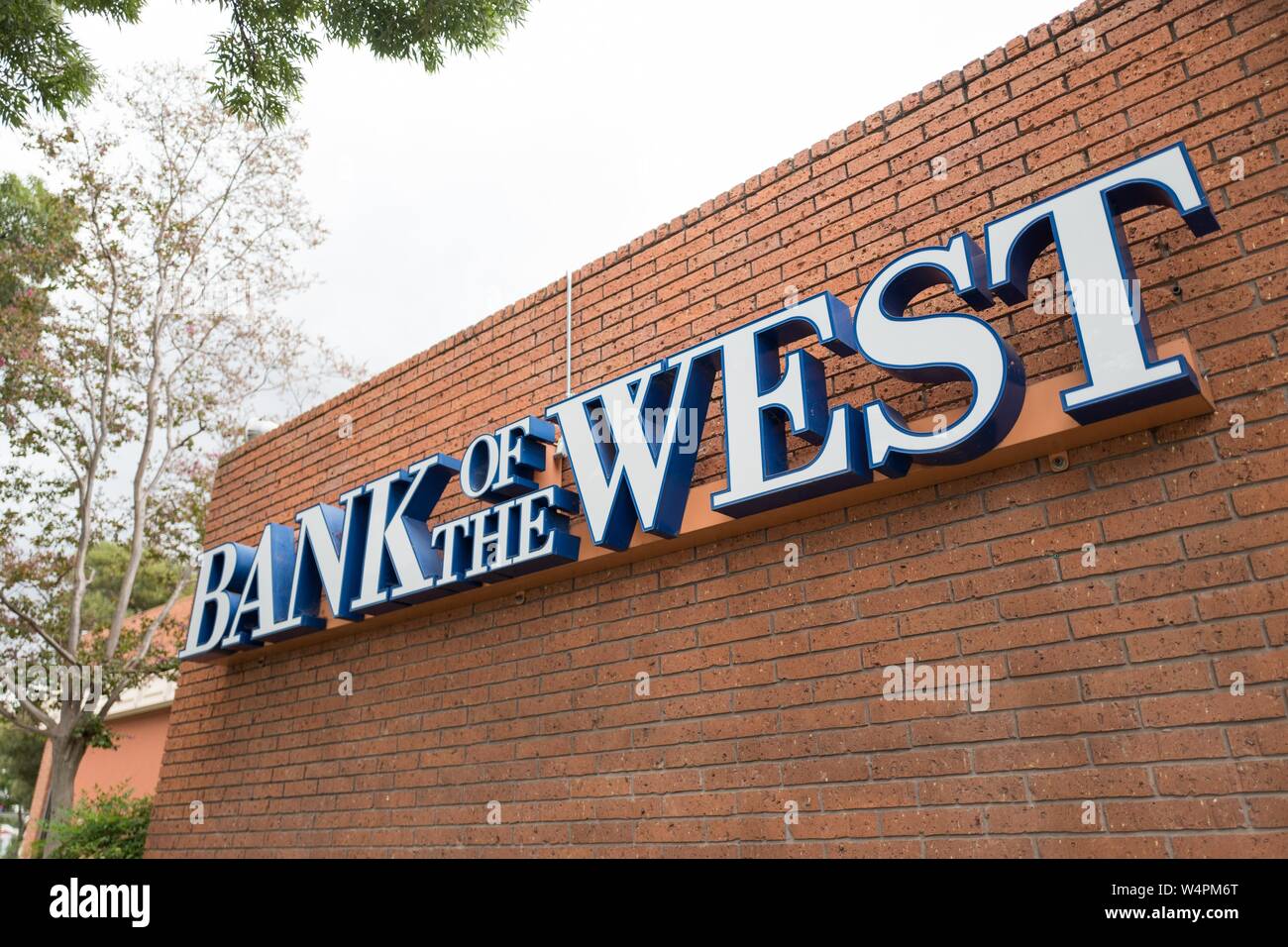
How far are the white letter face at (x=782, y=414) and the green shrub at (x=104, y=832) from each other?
216 inches

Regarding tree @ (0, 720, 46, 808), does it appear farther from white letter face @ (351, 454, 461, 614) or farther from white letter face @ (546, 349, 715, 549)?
white letter face @ (546, 349, 715, 549)

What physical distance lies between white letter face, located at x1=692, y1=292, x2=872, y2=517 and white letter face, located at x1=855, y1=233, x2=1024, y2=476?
0.09 metres

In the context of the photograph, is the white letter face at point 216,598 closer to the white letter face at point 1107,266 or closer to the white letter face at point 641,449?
the white letter face at point 641,449

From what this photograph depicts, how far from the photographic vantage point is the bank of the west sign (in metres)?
2.73

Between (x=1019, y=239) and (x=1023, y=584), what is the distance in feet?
3.64

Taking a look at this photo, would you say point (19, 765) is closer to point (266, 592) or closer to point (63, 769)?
point (63, 769)

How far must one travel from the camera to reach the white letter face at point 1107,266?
8.51 ft

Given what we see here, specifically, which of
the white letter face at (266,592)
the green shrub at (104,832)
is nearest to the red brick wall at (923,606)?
the white letter face at (266,592)

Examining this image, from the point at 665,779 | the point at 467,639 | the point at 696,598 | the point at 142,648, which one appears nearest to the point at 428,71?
the point at 467,639

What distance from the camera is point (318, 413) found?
6051 millimetres

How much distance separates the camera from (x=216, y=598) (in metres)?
5.50
